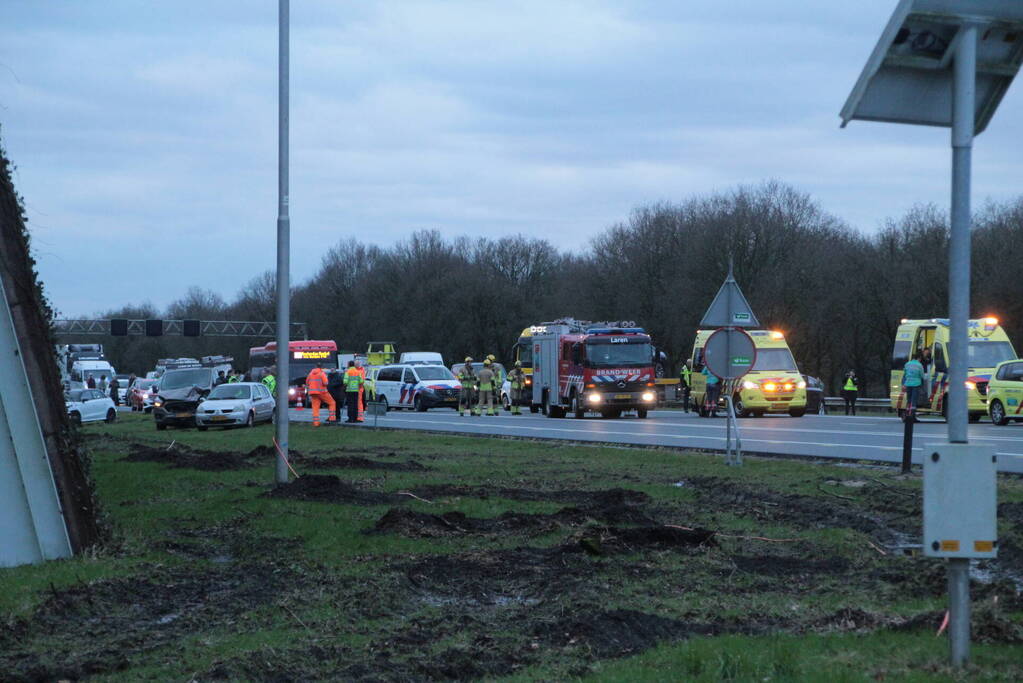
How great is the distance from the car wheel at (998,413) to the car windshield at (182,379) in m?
26.7

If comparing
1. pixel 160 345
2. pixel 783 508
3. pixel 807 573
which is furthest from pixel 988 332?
pixel 160 345

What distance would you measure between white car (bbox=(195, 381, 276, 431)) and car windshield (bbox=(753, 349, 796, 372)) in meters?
15.9

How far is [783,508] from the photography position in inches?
550

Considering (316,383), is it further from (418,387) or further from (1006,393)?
(1006,393)

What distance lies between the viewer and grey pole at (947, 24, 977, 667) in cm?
622

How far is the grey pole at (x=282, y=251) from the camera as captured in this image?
17219mm

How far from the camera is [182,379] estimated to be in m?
46.3

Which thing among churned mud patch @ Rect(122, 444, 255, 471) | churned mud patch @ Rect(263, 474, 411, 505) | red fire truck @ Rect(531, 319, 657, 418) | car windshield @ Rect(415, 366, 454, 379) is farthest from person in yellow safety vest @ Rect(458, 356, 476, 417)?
churned mud patch @ Rect(263, 474, 411, 505)

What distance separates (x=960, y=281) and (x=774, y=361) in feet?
117

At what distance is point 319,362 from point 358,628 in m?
55.7

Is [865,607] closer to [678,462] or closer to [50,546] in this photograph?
[50,546]

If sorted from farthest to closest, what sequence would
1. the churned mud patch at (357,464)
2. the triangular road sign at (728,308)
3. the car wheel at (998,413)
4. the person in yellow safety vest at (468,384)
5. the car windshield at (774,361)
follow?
the person in yellow safety vest at (468,384), the car windshield at (774,361), the car wheel at (998,413), the churned mud patch at (357,464), the triangular road sign at (728,308)

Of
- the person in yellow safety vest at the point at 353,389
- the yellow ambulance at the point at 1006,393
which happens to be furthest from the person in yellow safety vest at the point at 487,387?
the yellow ambulance at the point at 1006,393

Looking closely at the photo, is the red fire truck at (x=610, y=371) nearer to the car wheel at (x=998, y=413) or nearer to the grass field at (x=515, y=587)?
the car wheel at (x=998, y=413)
